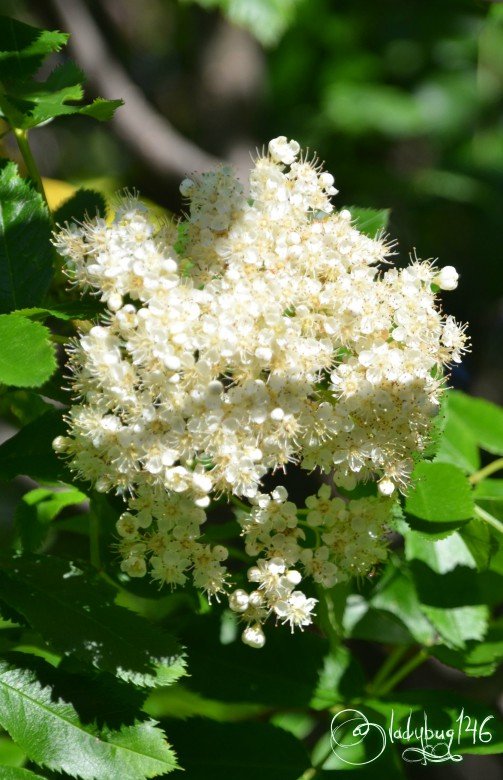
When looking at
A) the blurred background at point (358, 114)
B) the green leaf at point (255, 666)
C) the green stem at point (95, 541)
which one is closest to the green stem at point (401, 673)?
the green leaf at point (255, 666)

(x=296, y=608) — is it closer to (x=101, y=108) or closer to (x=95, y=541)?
(x=95, y=541)

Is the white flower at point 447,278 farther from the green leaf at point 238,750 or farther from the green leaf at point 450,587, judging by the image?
the green leaf at point 238,750

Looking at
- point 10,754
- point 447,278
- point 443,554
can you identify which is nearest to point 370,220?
point 447,278

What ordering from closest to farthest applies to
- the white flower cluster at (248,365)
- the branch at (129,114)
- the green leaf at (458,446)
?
the white flower cluster at (248,365) → the green leaf at (458,446) → the branch at (129,114)

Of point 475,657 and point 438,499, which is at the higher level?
point 438,499

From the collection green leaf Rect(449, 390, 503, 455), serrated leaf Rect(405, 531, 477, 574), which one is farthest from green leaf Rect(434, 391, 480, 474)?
serrated leaf Rect(405, 531, 477, 574)

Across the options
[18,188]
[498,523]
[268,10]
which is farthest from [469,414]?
[268,10]
